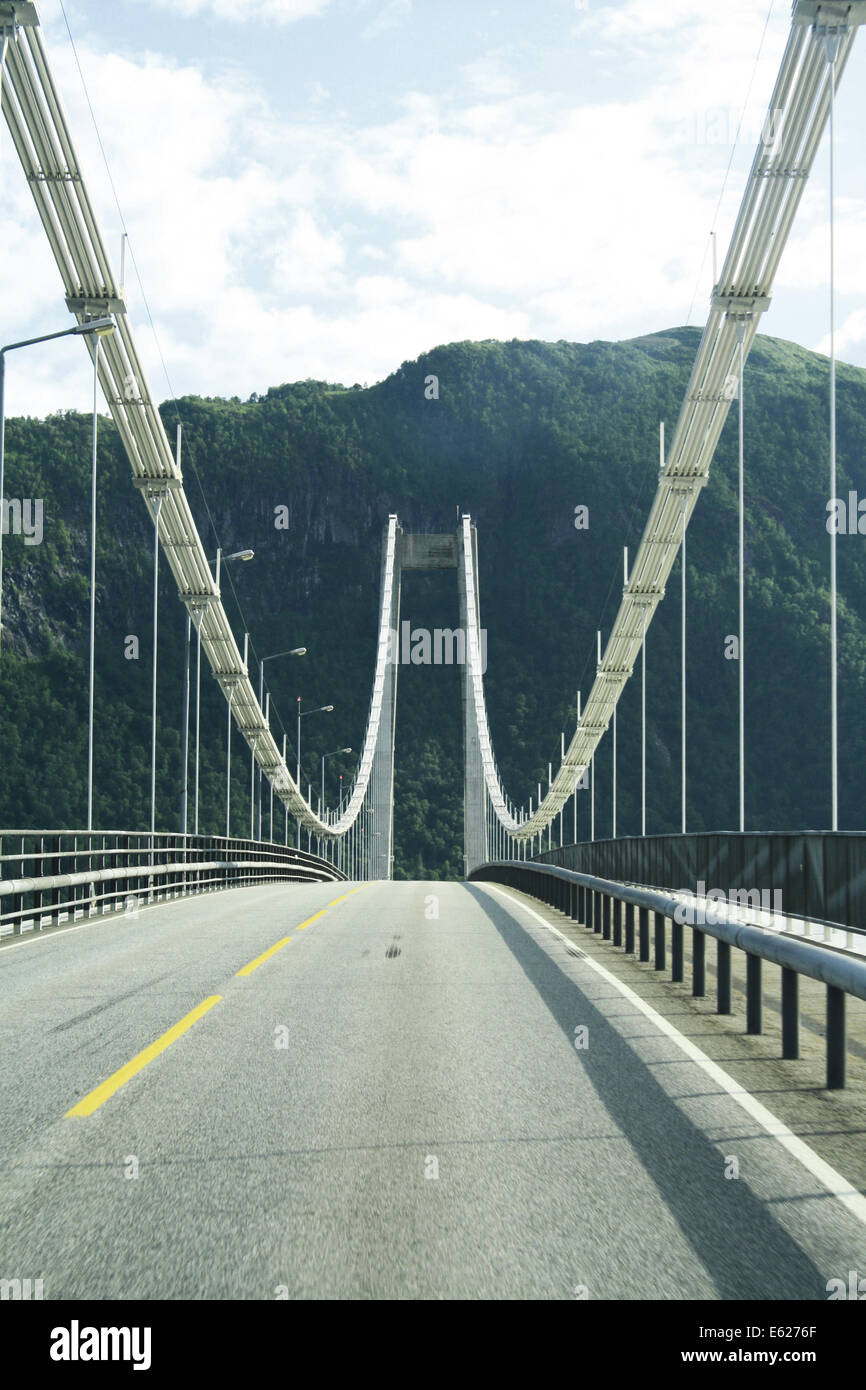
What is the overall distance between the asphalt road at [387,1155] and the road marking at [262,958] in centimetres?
108

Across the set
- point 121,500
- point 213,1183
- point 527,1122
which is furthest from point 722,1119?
point 121,500

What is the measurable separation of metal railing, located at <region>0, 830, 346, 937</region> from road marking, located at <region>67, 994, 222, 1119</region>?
19.4 feet

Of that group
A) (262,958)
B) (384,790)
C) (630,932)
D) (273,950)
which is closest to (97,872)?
(273,950)

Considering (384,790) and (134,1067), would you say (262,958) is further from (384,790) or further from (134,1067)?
(384,790)

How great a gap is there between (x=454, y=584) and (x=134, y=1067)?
13523 cm

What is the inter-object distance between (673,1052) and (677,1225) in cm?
332

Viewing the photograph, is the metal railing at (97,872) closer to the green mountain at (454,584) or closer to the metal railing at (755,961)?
the metal railing at (755,961)

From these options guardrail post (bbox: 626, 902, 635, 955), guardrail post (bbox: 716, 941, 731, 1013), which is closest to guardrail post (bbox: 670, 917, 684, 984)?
guardrail post (bbox: 716, 941, 731, 1013)

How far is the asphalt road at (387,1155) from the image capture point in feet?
12.9

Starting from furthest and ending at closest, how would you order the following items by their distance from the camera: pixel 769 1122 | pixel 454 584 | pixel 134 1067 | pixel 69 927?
pixel 454 584 → pixel 69 927 → pixel 134 1067 → pixel 769 1122

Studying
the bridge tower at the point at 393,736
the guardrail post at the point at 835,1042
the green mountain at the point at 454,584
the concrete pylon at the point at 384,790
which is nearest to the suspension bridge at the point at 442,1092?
the guardrail post at the point at 835,1042

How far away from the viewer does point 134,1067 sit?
22.9 feet
